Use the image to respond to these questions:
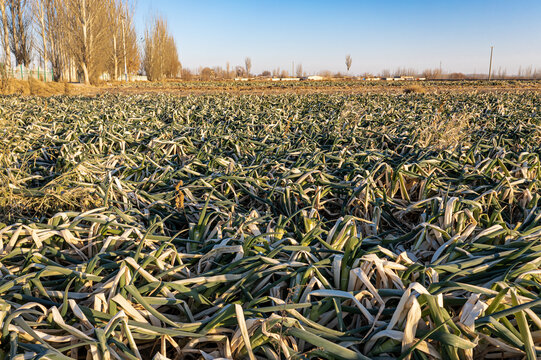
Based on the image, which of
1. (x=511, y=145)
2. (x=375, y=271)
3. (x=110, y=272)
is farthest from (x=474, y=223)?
(x=511, y=145)

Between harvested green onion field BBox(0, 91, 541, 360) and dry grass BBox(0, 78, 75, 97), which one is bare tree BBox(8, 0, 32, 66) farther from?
harvested green onion field BBox(0, 91, 541, 360)

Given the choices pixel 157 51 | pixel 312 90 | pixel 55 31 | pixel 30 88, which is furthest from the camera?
pixel 157 51

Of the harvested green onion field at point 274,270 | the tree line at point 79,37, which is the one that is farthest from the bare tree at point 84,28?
the harvested green onion field at point 274,270

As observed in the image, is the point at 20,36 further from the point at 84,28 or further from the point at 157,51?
the point at 157,51

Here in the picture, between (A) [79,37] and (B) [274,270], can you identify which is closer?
(B) [274,270]

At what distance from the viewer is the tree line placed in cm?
2950

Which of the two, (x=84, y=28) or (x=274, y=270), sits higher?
(x=84, y=28)

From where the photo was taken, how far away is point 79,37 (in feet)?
97.5

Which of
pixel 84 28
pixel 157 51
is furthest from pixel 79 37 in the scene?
pixel 157 51

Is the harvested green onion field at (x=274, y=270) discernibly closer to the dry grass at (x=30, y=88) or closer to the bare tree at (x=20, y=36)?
the dry grass at (x=30, y=88)

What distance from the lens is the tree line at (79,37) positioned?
29500mm

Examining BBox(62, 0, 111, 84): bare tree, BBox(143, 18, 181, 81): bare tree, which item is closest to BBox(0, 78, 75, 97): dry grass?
BBox(62, 0, 111, 84): bare tree

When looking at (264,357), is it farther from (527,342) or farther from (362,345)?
(527,342)

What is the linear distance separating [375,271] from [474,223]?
0.77 meters
